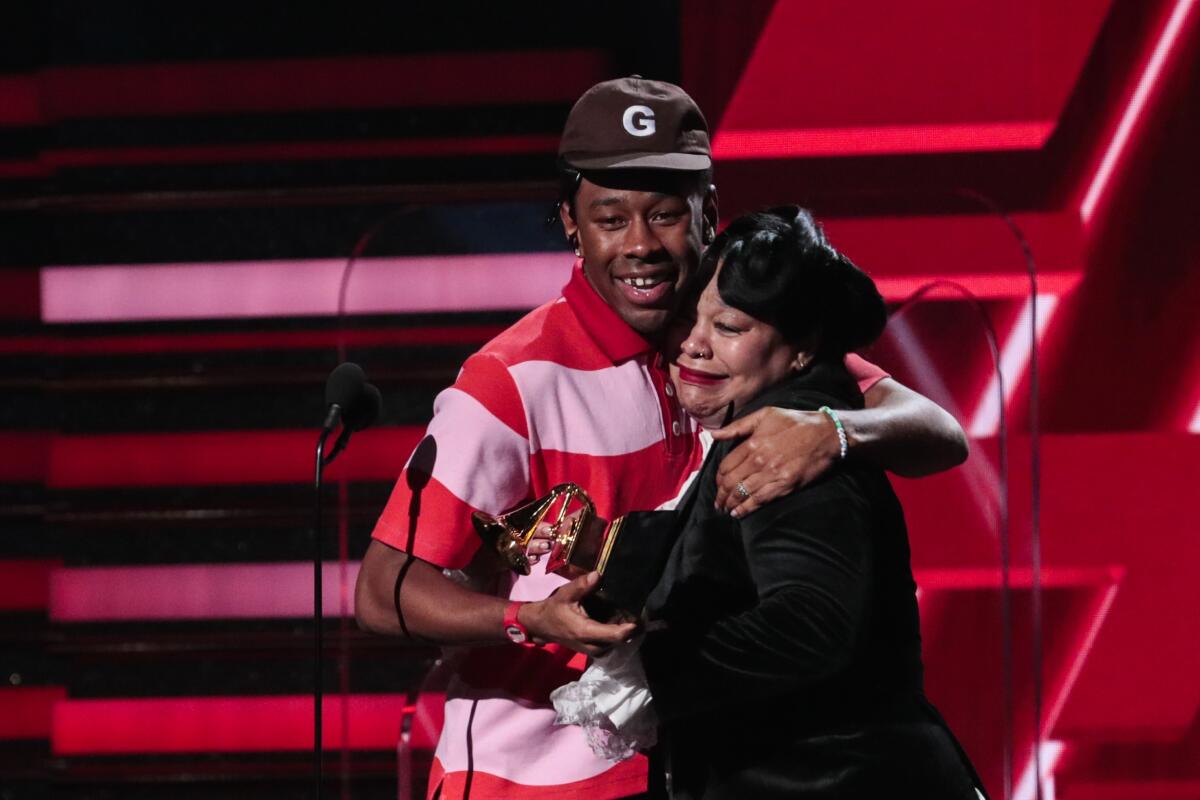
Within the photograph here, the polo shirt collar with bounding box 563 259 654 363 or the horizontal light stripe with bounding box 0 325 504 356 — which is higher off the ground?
the horizontal light stripe with bounding box 0 325 504 356

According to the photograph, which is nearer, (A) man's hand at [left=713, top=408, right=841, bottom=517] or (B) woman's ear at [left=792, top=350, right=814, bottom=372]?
(A) man's hand at [left=713, top=408, right=841, bottom=517]

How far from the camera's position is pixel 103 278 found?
405 cm

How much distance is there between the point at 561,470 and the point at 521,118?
2207 mm

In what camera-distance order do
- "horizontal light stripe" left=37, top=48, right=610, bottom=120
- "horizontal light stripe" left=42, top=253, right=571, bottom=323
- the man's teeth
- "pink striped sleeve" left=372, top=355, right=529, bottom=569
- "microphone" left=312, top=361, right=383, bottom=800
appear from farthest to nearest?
"horizontal light stripe" left=37, top=48, right=610, bottom=120 < "horizontal light stripe" left=42, top=253, right=571, bottom=323 < "microphone" left=312, top=361, right=383, bottom=800 < the man's teeth < "pink striped sleeve" left=372, top=355, right=529, bottom=569

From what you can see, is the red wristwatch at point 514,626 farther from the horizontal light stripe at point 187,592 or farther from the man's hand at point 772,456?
the horizontal light stripe at point 187,592

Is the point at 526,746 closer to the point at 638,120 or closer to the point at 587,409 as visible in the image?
the point at 587,409

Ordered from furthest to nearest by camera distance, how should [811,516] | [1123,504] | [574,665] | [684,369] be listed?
1. [1123,504]
2. [574,665]
3. [684,369]
4. [811,516]

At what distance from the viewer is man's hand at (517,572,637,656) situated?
1.48m

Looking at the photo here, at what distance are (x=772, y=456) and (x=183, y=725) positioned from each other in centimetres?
304

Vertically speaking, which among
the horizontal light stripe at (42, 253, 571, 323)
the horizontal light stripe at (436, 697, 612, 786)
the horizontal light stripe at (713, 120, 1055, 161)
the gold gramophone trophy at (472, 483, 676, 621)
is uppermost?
the horizontal light stripe at (713, 120, 1055, 161)

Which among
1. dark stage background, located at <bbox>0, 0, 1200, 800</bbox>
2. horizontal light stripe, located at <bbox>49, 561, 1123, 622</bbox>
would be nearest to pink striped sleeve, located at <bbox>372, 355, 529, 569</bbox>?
dark stage background, located at <bbox>0, 0, 1200, 800</bbox>

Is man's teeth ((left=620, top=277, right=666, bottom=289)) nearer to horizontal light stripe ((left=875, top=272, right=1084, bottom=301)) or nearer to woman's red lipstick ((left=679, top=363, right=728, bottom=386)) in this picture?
woman's red lipstick ((left=679, top=363, right=728, bottom=386))

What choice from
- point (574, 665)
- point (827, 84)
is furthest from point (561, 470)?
point (827, 84)

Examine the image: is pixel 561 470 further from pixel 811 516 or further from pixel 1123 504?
pixel 1123 504
